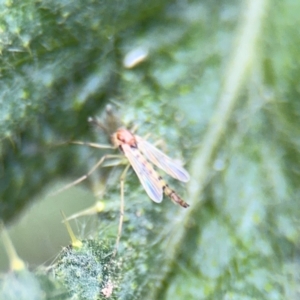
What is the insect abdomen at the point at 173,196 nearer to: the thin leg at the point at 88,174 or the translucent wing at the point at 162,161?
the translucent wing at the point at 162,161

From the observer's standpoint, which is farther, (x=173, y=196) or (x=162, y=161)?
(x=162, y=161)

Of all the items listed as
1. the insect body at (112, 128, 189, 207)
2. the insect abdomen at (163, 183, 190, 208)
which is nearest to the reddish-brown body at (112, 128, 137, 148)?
the insect body at (112, 128, 189, 207)

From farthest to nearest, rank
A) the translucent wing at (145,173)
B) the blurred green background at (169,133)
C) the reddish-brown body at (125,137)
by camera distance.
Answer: the reddish-brown body at (125,137) → the translucent wing at (145,173) → the blurred green background at (169,133)

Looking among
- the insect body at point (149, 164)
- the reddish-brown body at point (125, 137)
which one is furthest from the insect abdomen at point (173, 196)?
the reddish-brown body at point (125, 137)

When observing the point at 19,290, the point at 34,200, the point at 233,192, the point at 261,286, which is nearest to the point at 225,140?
the point at 233,192

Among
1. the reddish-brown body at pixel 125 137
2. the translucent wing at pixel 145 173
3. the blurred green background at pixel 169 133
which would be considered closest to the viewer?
the blurred green background at pixel 169 133

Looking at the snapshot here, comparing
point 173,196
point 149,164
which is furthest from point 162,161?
point 173,196

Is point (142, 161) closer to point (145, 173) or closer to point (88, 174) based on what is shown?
point (145, 173)
